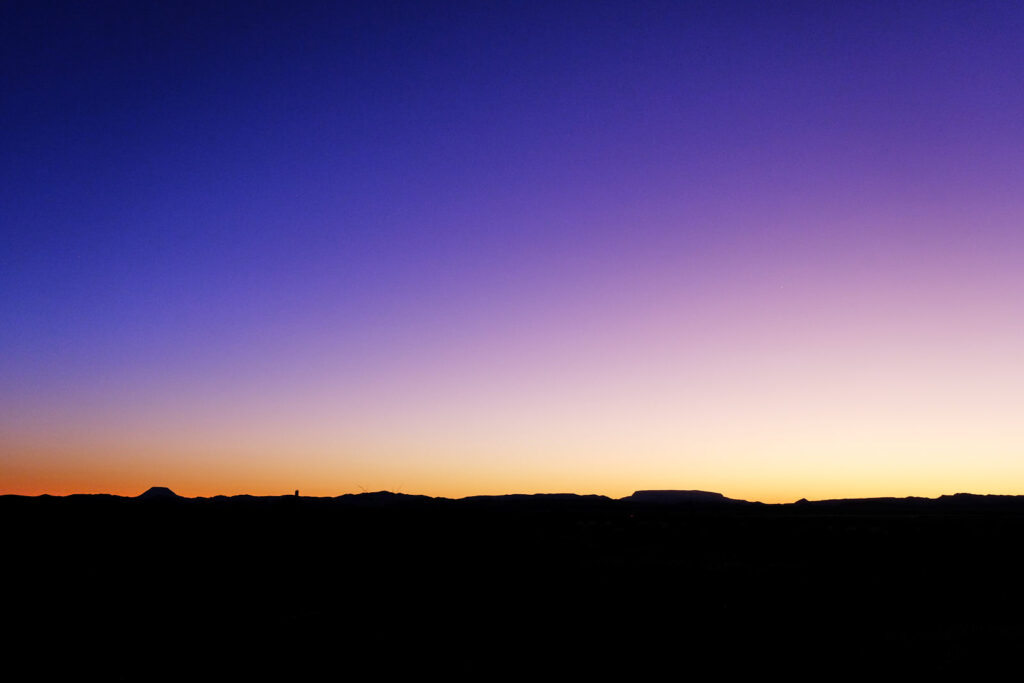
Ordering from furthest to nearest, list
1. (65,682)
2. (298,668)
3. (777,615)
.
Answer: (777,615) < (298,668) < (65,682)

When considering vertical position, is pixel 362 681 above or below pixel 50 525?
below

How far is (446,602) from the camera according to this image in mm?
21578

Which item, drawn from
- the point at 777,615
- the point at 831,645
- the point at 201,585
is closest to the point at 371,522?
the point at 201,585

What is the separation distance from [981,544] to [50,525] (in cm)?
4664

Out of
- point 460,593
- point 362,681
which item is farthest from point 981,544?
point 362,681

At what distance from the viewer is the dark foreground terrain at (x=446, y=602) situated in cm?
1515

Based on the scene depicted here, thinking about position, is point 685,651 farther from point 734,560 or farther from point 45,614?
point 734,560

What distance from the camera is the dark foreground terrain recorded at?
15.1m

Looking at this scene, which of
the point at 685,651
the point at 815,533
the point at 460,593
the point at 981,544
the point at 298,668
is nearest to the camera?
the point at 298,668

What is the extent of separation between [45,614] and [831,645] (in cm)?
1989

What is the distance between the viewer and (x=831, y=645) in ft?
55.8

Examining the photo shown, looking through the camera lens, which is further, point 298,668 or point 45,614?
point 45,614

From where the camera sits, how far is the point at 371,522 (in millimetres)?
35594

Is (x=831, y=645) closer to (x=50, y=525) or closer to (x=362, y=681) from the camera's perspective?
(x=362, y=681)
